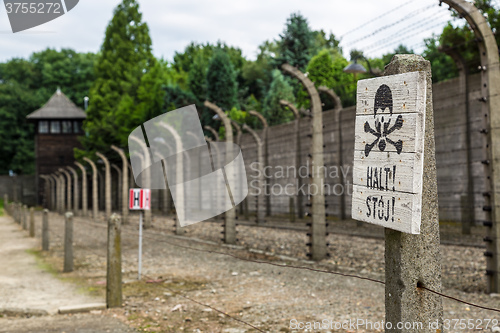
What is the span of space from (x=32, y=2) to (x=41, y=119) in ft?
182

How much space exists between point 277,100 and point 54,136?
1234 inches

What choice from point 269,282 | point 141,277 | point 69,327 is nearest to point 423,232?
point 69,327

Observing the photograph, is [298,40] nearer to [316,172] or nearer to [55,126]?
[55,126]

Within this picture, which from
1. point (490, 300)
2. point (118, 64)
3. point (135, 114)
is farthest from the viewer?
point (118, 64)

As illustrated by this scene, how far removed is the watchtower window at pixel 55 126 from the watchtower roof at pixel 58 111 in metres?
0.59

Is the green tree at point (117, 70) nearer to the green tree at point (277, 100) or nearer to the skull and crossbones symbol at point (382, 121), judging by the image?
the green tree at point (277, 100)

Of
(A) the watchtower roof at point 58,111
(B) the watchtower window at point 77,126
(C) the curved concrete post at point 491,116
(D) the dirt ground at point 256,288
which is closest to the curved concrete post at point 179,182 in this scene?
(D) the dirt ground at point 256,288

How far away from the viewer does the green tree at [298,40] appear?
40.9 metres

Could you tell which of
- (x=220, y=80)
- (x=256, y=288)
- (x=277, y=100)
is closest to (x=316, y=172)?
(x=256, y=288)

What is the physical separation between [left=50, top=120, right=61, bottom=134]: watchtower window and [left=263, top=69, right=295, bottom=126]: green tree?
1123 inches

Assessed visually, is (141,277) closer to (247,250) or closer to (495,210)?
(247,250)

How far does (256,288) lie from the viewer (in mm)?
7094

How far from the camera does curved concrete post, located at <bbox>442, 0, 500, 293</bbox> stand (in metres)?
6.31

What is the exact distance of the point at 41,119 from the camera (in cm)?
5656
